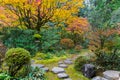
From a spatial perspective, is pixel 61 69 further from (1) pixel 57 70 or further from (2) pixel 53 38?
(2) pixel 53 38

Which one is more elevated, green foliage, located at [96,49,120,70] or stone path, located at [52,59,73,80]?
green foliage, located at [96,49,120,70]

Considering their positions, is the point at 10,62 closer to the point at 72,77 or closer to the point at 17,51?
the point at 17,51

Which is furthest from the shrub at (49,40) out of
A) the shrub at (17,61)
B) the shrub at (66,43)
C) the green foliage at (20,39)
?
the shrub at (17,61)

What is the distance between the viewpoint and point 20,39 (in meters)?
10.0

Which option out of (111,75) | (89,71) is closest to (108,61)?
(111,75)

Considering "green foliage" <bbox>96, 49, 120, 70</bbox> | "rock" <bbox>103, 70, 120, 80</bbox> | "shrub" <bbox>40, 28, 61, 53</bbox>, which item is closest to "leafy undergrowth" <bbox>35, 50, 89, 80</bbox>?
"rock" <bbox>103, 70, 120, 80</bbox>

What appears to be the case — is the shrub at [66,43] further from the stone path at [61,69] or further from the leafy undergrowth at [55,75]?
the stone path at [61,69]

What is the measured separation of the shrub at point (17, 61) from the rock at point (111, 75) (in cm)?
271

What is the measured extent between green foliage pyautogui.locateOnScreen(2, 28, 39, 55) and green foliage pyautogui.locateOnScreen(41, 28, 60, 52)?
47 cm

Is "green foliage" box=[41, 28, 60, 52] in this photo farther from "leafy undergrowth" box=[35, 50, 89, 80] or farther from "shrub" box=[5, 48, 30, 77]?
"shrub" box=[5, 48, 30, 77]

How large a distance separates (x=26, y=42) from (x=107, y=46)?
4379mm

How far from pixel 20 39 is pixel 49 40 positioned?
5.13 feet

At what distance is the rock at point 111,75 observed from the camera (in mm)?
6461

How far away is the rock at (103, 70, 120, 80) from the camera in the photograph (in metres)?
6.46
